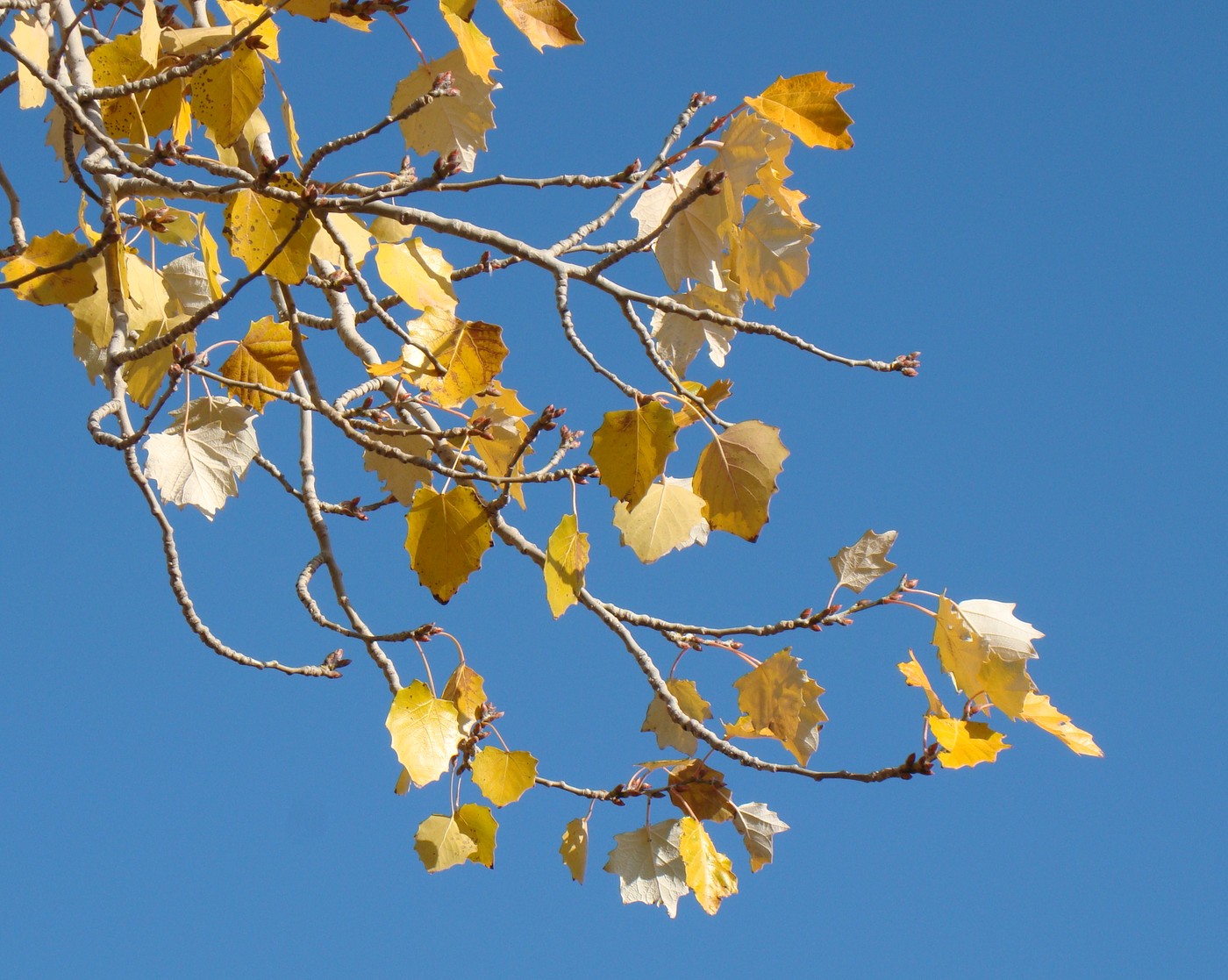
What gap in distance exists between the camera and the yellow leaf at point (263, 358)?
83.4 inches

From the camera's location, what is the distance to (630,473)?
76.2 inches

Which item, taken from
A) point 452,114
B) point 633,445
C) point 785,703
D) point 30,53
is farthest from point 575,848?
point 30,53

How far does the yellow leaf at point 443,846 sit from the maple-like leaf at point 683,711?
1.53 ft

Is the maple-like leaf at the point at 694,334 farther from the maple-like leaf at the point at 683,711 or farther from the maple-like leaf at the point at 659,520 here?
the maple-like leaf at the point at 683,711

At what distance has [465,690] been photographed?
2.38 m

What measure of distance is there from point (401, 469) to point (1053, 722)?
1.46 meters

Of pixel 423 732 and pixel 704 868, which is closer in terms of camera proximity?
pixel 423 732

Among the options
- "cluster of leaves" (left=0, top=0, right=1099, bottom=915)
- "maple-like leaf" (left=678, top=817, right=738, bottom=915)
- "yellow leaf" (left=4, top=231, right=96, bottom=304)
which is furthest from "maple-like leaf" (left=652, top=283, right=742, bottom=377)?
"yellow leaf" (left=4, top=231, right=96, bottom=304)

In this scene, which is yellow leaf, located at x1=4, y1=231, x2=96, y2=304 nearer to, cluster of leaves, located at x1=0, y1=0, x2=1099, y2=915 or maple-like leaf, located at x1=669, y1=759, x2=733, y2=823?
cluster of leaves, located at x1=0, y1=0, x2=1099, y2=915

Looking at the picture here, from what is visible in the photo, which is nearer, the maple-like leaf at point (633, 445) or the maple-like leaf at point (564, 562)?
the maple-like leaf at point (633, 445)

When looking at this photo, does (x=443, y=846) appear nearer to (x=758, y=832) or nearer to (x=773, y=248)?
(x=758, y=832)

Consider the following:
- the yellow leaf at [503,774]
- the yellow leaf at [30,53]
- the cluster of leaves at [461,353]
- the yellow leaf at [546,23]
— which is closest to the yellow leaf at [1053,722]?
the cluster of leaves at [461,353]

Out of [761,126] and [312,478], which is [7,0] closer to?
[312,478]

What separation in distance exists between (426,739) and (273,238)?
96 centimetres
